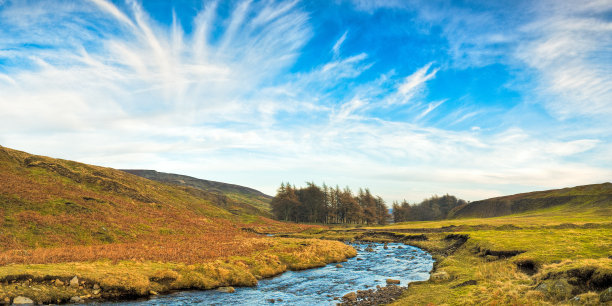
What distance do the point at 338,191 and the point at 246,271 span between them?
11624 centimetres

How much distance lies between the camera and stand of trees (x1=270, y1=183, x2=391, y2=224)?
458 feet

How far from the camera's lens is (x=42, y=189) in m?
54.6

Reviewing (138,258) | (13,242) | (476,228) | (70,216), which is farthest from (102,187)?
(476,228)

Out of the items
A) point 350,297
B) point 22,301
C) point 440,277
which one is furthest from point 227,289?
point 440,277

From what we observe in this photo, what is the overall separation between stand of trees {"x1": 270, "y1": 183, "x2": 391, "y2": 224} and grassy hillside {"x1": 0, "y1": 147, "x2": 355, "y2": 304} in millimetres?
71491

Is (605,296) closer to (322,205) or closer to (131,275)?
(131,275)

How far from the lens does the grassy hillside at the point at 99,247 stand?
2469 centimetres

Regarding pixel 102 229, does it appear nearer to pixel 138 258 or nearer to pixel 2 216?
pixel 2 216

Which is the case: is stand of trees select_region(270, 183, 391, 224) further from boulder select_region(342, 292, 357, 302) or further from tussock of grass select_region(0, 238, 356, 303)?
boulder select_region(342, 292, 357, 302)

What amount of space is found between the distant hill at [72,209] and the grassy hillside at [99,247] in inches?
5.4

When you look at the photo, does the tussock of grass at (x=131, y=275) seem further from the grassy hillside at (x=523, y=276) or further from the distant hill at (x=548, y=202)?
the distant hill at (x=548, y=202)

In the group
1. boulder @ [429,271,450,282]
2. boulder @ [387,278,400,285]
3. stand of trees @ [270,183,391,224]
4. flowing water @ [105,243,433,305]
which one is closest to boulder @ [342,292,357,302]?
flowing water @ [105,243,433,305]

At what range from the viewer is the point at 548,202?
130 metres

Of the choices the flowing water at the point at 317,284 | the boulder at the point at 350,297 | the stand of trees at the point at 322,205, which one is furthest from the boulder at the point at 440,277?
the stand of trees at the point at 322,205
